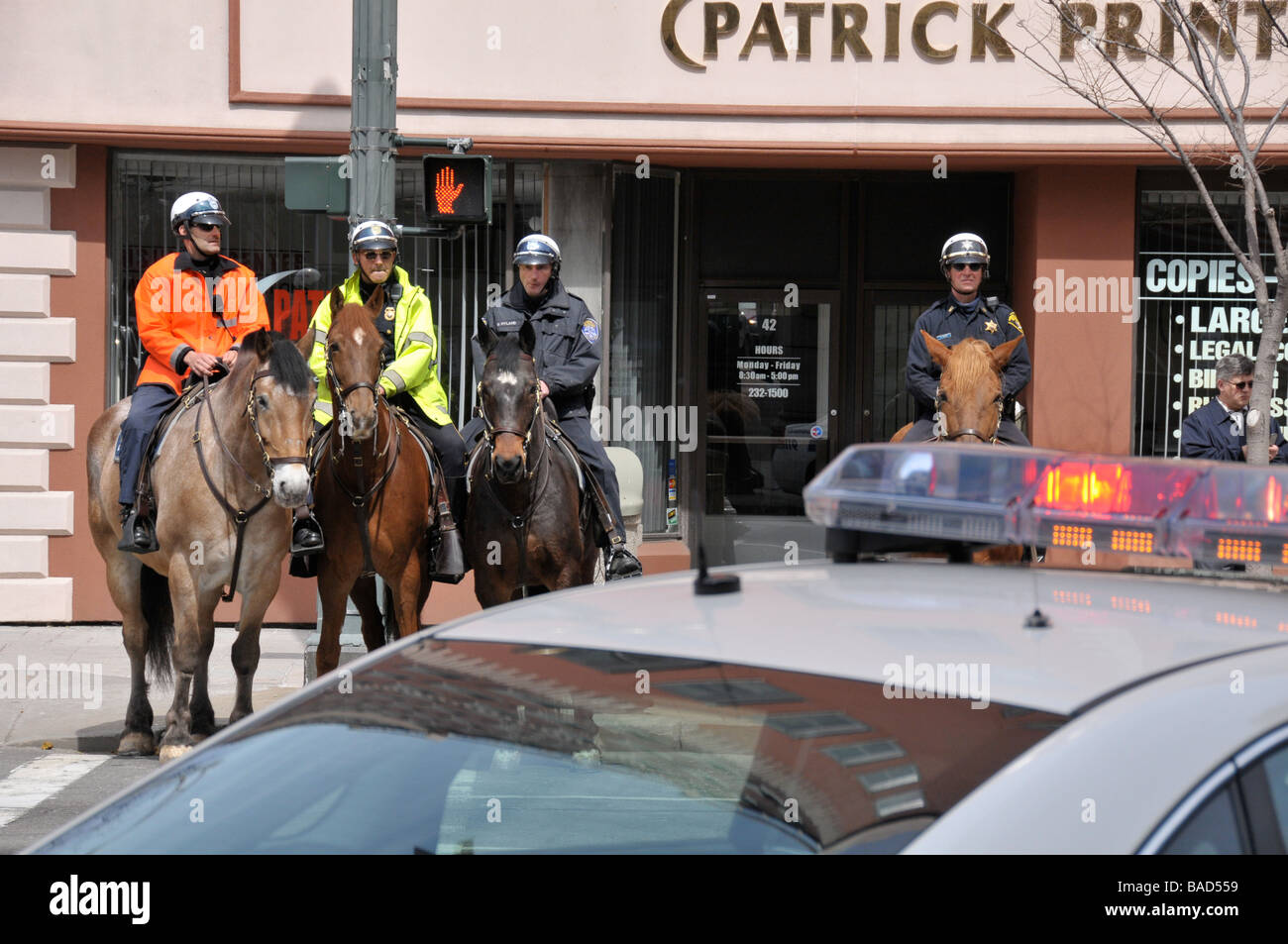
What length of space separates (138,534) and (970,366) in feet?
14.6

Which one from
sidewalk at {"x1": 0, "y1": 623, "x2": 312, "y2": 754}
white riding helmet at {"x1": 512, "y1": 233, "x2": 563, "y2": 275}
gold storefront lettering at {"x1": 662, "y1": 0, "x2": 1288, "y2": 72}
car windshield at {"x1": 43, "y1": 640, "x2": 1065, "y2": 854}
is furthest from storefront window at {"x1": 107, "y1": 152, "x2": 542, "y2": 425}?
car windshield at {"x1": 43, "y1": 640, "x2": 1065, "y2": 854}

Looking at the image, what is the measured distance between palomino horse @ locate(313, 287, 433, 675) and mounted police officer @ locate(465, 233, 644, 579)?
0.74m

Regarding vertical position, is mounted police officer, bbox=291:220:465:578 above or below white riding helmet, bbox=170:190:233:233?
below

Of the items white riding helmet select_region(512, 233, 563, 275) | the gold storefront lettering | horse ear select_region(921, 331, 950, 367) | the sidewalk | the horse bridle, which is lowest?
the sidewalk

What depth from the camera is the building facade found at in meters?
12.6

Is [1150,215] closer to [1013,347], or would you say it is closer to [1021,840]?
[1013,347]

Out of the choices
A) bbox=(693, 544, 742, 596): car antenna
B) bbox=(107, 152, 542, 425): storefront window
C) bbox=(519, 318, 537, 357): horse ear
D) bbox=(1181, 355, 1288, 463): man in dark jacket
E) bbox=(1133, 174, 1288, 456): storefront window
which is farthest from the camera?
bbox=(1133, 174, 1288, 456): storefront window

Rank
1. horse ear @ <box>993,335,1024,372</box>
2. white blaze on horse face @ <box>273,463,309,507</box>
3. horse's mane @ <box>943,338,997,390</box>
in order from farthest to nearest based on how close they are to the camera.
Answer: horse ear @ <box>993,335,1024,372</box>
horse's mane @ <box>943,338,997,390</box>
white blaze on horse face @ <box>273,463,309,507</box>

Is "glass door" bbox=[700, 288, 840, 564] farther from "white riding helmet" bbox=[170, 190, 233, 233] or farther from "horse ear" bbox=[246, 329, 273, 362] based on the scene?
A: "horse ear" bbox=[246, 329, 273, 362]

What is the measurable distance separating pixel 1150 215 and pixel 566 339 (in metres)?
6.67

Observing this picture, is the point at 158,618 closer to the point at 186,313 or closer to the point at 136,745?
the point at 136,745

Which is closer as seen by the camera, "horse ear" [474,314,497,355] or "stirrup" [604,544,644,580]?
"horse ear" [474,314,497,355]

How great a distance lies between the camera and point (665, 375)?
1374 centimetres

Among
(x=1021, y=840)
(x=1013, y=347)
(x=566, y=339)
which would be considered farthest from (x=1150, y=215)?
(x=1021, y=840)
